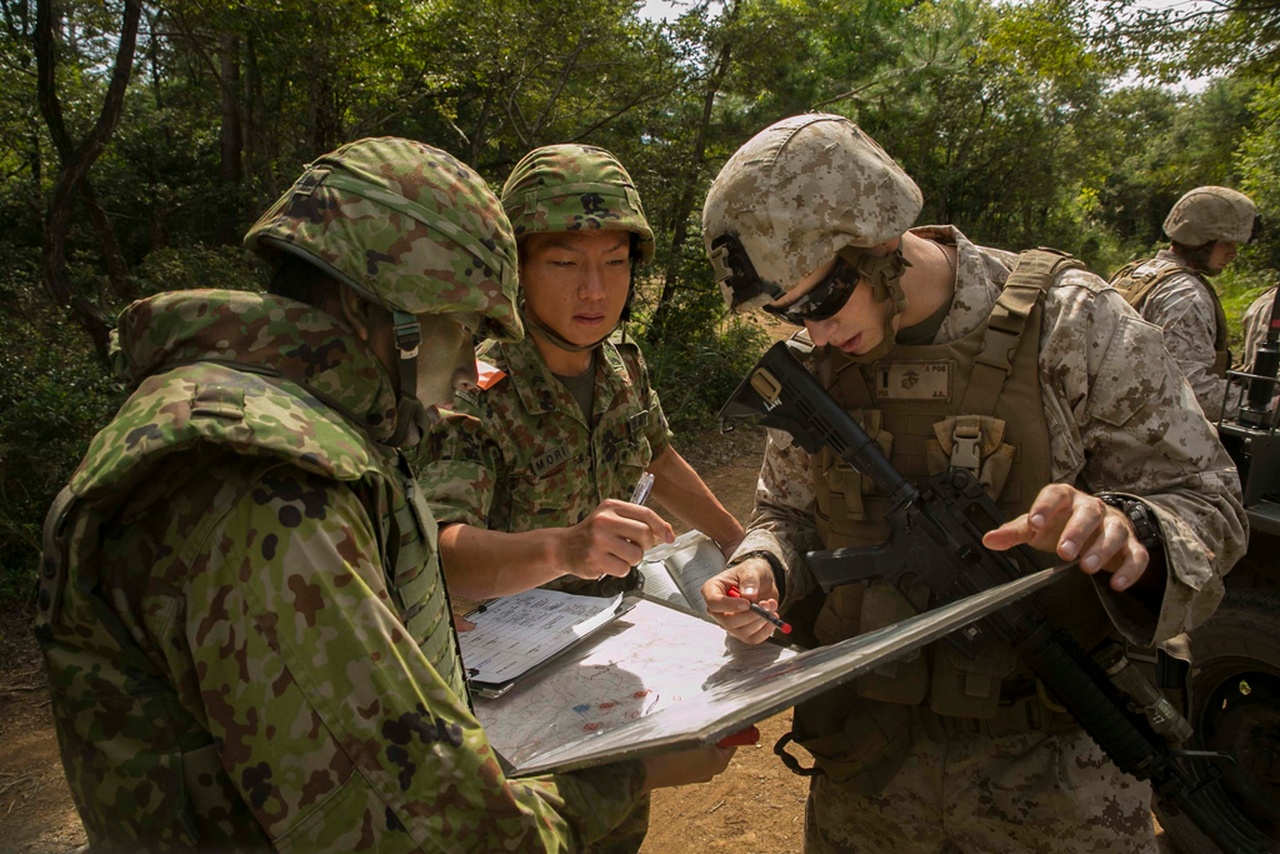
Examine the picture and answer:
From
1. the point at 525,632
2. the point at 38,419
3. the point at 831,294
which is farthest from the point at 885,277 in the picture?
the point at 38,419

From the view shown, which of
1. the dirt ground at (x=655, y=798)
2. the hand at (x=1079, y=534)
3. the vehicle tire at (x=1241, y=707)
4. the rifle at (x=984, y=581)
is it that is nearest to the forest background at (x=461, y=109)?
the dirt ground at (x=655, y=798)

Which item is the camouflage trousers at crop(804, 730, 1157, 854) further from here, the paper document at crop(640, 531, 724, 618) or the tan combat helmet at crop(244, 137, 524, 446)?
the tan combat helmet at crop(244, 137, 524, 446)

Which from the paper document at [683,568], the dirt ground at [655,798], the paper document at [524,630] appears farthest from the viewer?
the dirt ground at [655,798]

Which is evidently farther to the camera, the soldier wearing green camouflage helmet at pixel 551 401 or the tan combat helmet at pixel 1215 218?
the tan combat helmet at pixel 1215 218

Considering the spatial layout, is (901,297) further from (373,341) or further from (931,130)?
(931,130)

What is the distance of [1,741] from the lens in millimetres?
3699

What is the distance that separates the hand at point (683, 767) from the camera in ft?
4.66

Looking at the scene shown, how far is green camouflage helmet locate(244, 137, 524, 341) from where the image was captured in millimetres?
1262

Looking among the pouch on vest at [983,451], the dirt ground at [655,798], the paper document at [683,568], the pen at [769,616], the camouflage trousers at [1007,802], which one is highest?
the pouch on vest at [983,451]

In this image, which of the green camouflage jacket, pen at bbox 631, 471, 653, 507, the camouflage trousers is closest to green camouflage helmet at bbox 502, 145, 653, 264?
the green camouflage jacket

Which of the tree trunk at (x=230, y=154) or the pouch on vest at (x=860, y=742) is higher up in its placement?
the tree trunk at (x=230, y=154)

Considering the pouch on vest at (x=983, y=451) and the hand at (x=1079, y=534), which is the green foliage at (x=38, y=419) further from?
the hand at (x=1079, y=534)

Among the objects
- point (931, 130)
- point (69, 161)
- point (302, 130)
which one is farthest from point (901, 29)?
point (69, 161)

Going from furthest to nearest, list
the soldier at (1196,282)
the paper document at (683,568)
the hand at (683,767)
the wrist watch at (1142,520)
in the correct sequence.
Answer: the soldier at (1196,282), the paper document at (683,568), the wrist watch at (1142,520), the hand at (683,767)
